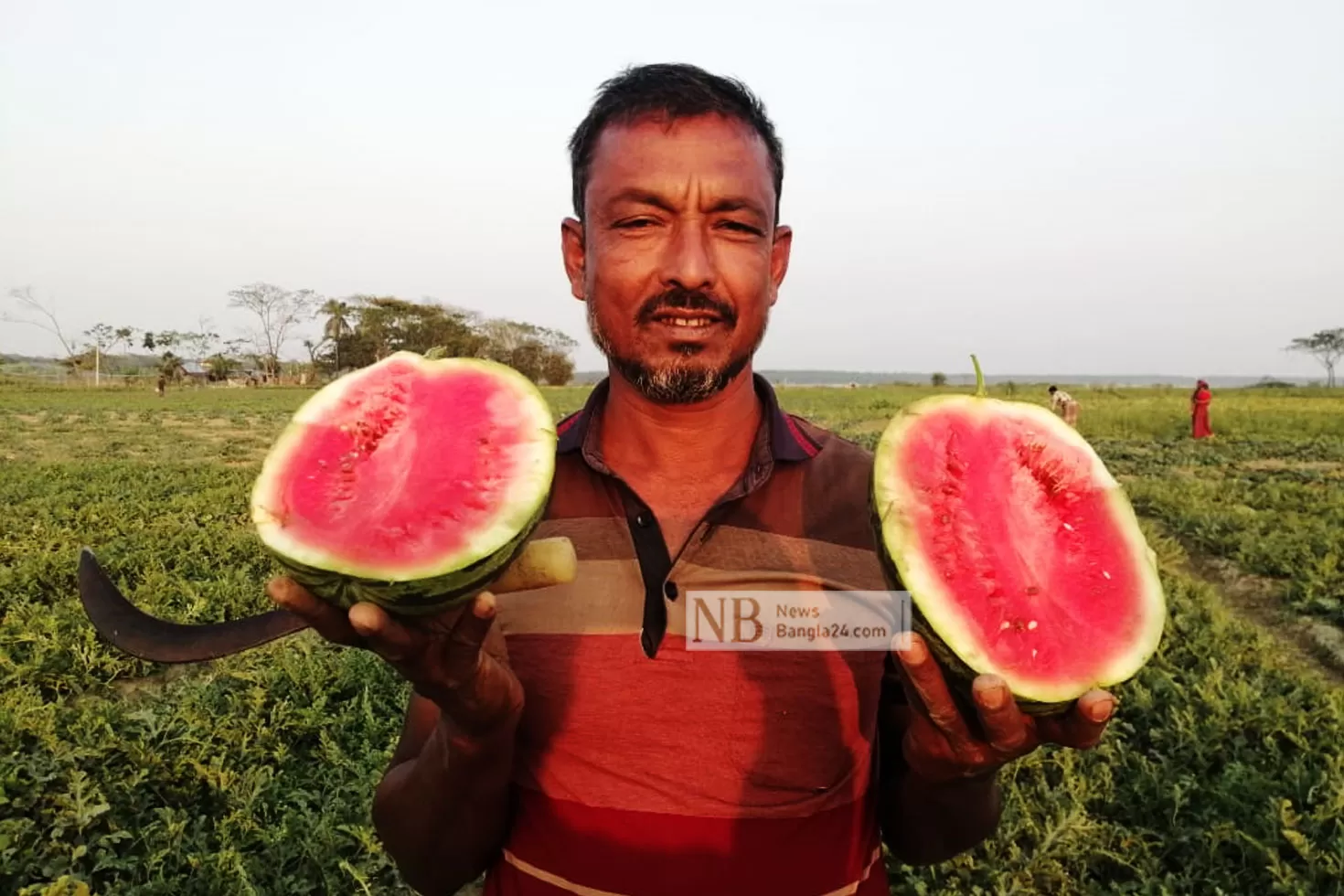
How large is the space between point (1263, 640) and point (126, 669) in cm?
772

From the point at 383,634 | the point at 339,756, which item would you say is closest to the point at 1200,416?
the point at 339,756

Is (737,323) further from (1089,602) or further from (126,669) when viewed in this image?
(126,669)

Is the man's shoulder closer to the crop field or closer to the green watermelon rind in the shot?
the green watermelon rind

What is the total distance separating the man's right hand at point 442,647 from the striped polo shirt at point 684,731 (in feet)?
0.86

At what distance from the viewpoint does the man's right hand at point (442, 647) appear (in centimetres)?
122

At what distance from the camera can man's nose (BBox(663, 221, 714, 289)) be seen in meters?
1.85

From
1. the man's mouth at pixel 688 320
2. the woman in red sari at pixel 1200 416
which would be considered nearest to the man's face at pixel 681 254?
the man's mouth at pixel 688 320

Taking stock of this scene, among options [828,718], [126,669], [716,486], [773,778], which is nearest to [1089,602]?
[828,718]

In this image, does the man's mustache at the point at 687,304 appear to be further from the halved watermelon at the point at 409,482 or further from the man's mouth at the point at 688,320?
the halved watermelon at the point at 409,482

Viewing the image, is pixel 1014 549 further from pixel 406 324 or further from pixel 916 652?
pixel 406 324

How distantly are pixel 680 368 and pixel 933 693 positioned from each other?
0.90 metres

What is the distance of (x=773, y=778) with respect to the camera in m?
1.67

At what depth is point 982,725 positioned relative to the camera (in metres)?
1.35

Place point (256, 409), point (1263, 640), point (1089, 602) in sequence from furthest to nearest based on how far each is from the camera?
1. point (256, 409)
2. point (1263, 640)
3. point (1089, 602)
